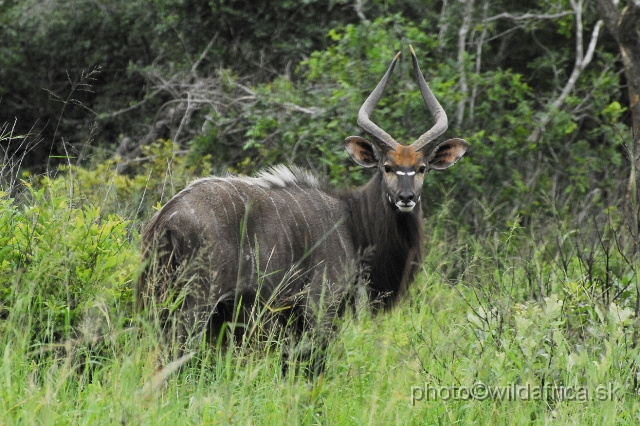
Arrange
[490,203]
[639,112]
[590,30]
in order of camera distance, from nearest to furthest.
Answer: [639,112]
[490,203]
[590,30]

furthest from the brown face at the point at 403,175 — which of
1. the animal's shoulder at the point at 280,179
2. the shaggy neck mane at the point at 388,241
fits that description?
Answer: the animal's shoulder at the point at 280,179

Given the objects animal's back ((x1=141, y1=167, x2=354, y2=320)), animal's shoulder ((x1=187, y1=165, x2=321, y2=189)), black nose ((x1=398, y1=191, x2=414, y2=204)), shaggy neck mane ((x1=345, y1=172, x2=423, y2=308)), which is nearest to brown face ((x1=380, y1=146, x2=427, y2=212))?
black nose ((x1=398, y1=191, x2=414, y2=204))

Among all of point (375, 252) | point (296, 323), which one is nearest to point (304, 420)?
point (296, 323)

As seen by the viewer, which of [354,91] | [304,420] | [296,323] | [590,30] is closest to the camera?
[304,420]

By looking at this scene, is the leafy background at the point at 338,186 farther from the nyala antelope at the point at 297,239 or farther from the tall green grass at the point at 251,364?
the nyala antelope at the point at 297,239

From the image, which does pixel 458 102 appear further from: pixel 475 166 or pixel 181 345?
pixel 181 345

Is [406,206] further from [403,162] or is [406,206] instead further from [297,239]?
[297,239]

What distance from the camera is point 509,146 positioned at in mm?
7539

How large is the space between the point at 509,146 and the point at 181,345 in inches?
180

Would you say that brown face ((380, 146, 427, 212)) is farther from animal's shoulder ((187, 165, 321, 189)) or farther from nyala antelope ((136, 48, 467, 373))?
animal's shoulder ((187, 165, 321, 189))

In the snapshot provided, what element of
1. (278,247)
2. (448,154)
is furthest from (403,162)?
(278,247)

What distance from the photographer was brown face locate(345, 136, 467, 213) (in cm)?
470

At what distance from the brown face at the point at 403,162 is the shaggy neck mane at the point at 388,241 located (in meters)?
0.10

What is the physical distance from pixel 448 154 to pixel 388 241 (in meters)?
0.78
